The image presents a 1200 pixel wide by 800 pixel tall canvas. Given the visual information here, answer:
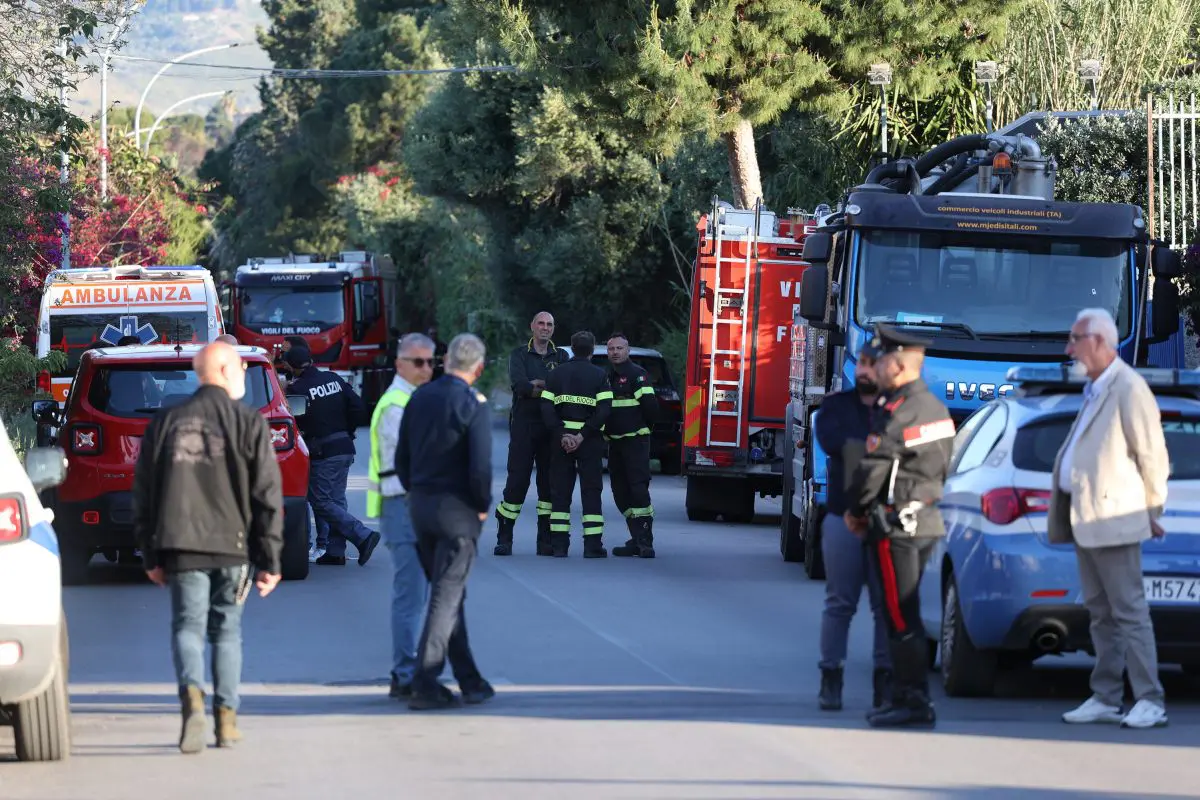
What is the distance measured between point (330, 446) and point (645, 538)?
2.68 meters

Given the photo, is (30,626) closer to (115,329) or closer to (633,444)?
(633,444)

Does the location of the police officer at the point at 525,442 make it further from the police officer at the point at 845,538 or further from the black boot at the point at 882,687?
the black boot at the point at 882,687

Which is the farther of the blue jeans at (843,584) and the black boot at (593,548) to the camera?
the black boot at (593,548)

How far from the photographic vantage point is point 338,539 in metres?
16.4

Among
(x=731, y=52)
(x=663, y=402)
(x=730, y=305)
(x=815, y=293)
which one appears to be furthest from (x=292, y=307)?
(x=815, y=293)

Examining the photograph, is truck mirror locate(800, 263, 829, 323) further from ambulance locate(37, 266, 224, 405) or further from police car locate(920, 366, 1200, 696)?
ambulance locate(37, 266, 224, 405)

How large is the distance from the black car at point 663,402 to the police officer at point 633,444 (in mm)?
10535

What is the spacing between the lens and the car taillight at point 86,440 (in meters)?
14.6

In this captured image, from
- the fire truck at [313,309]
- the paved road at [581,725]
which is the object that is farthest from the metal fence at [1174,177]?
the fire truck at [313,309]

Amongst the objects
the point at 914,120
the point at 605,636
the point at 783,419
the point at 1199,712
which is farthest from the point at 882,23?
the point at 1199,712

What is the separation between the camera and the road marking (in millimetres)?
10628

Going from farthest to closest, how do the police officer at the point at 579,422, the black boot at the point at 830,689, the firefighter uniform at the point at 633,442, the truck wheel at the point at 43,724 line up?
the firefighter uniform at the point at 633,442 < the police officer at the point at 579,422 < the black boot at the point at 830,689 < the truck wheel at the point at 43,724

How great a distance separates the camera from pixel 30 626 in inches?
308

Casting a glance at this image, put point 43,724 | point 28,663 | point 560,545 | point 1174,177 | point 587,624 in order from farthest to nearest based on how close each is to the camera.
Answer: point 1174,177
point 560,545
point 587,624
point 43,724
point 28,663
